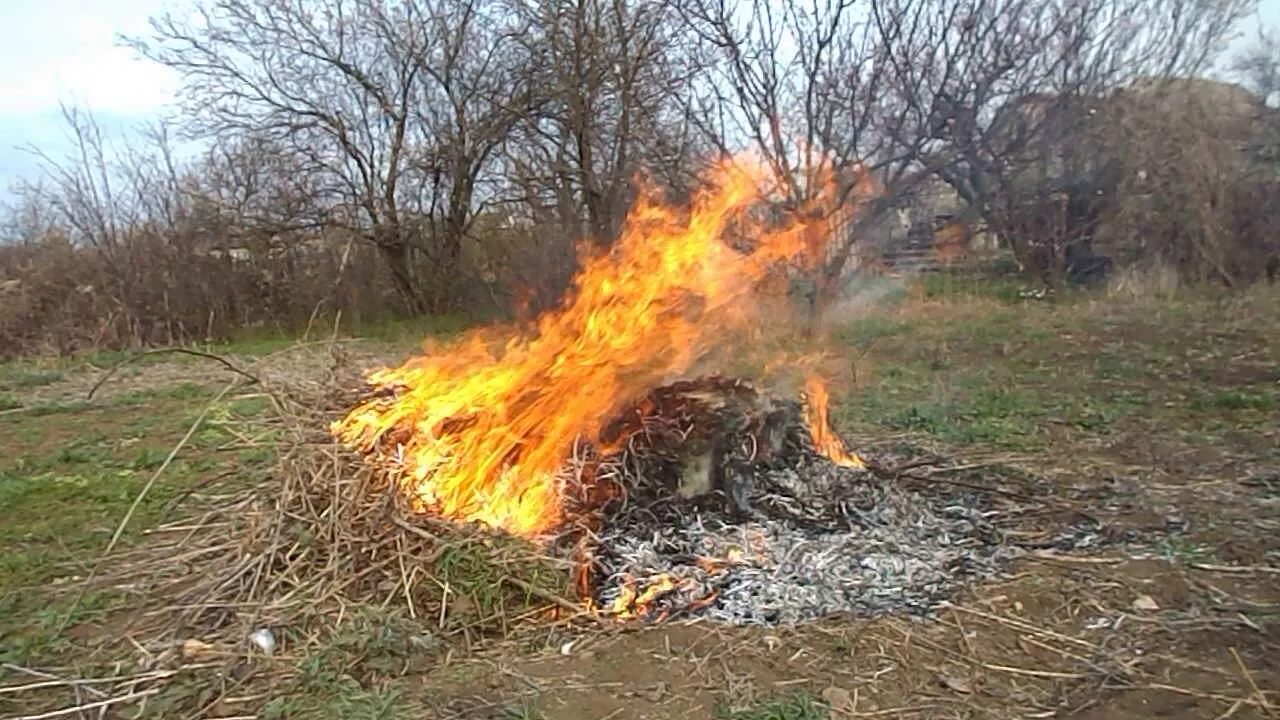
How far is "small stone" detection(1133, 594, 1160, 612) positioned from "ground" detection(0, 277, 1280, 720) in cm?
1

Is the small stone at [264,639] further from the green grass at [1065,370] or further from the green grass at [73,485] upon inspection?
the green grass at [1065,370]

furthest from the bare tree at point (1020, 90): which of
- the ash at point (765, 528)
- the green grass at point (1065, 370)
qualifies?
the ash at point (765, 528)

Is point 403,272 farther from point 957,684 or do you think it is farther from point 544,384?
point 957,684

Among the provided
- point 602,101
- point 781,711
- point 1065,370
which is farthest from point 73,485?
point 602,101

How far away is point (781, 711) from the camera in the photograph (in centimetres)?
270

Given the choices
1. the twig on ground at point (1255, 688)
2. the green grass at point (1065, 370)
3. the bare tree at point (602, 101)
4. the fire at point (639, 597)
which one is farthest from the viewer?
the bare tree at point (602, 101)

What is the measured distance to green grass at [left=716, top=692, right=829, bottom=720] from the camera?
268 centimetres

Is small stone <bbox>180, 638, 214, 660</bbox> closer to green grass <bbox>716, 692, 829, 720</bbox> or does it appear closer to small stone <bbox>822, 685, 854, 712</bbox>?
green grass <bbox>716, 692, 829, 720</bbox>

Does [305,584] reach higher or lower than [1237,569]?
higher

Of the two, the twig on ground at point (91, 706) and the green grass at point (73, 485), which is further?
the green grass at point (73, 485)

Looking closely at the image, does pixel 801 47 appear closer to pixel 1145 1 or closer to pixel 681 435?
pixel 681 435

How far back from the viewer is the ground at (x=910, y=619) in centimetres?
283

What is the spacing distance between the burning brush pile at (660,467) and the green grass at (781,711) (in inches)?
24.5

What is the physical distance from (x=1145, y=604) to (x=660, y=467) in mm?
2015
